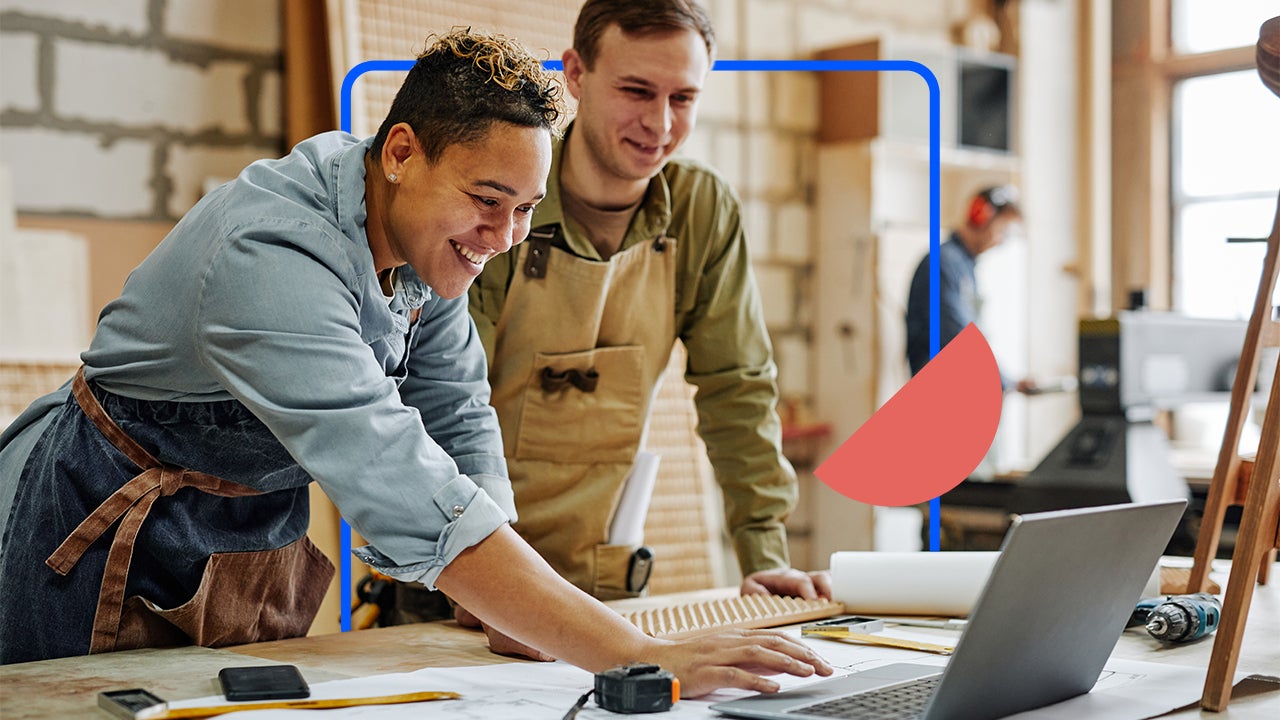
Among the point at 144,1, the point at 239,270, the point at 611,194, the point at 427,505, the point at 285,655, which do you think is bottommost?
the point at 285,655

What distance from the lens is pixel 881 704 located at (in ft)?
3.44

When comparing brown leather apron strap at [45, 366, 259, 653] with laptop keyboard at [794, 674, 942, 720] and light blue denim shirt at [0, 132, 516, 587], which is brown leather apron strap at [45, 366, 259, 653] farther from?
laptop keyboard at [794, 674, 942, 720]

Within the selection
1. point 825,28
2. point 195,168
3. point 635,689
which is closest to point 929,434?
point 635,689

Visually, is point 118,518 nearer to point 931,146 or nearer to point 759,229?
point 931,146

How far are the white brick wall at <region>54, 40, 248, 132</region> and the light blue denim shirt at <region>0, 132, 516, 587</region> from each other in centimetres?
176

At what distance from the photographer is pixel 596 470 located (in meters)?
1.89

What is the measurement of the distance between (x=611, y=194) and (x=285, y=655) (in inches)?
32.2

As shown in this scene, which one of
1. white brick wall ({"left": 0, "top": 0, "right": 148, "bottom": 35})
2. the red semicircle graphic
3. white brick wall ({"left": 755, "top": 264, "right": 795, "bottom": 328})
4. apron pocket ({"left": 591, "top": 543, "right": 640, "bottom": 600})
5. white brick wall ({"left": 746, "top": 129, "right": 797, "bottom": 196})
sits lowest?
apron pocket ({"left": 591, "top": 543, "right": 640, "bottom": 600})

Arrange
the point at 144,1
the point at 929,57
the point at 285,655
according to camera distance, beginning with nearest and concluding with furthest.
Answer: the point at 285,655, the point at 144,1, the point at 929,57

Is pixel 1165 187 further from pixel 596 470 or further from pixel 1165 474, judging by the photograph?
pixel 596 470

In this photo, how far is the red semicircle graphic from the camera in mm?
1356

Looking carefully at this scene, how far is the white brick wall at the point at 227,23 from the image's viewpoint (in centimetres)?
293

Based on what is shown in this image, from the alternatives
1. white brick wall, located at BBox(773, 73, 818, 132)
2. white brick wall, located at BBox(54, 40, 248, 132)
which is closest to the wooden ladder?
white brick wall, located at BBox(54, 40, 248, 132)

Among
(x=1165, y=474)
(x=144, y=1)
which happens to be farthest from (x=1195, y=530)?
(x=144, y=1)
